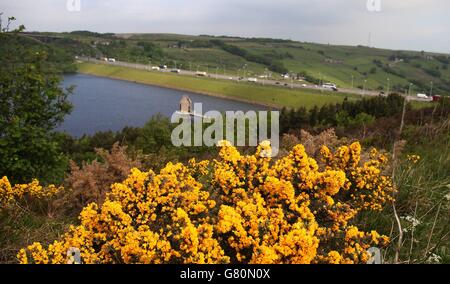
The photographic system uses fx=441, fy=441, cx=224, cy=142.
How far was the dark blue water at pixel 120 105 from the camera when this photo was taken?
8881 centimetres

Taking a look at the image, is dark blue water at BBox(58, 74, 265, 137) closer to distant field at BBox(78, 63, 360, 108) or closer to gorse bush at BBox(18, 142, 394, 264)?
distant field at BBox(78, 63, 360, 108)

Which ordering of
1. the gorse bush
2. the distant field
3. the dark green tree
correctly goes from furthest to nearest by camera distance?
the distant field, the dark green tree, the gorse bush

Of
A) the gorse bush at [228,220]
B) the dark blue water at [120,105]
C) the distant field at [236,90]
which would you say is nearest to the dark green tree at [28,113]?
the gorse bush at [228,220]

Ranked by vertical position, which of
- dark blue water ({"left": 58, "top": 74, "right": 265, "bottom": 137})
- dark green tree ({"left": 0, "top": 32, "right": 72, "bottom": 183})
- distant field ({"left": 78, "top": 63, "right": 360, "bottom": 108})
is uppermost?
dark green tree ({"left": 0, "top": 32, "right": 72, "bottom": 183})

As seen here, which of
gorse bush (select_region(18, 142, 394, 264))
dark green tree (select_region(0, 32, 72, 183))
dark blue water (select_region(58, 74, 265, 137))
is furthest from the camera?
dark blue water (select_region(58, 74, 265, 137))

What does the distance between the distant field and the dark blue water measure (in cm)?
406

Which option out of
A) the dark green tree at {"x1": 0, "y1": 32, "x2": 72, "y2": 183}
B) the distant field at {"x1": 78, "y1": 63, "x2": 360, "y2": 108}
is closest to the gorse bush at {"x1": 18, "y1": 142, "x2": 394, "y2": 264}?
the dark green tree at {"x1": 0, "y1": 32, "x2": 72, "y2": 183}

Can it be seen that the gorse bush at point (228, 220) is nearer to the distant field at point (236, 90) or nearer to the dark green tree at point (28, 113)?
the dark green tree at point (28, 113)

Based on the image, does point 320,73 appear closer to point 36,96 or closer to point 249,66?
point 249,66

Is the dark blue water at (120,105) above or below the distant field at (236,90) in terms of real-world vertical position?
below

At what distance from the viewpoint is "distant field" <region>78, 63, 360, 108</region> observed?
10631 centimetres

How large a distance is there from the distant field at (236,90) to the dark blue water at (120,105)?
4063mm
